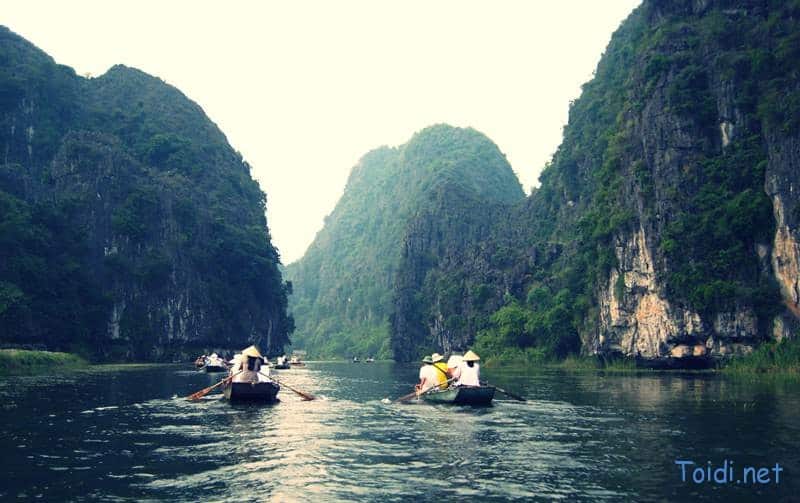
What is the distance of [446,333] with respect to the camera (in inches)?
4343

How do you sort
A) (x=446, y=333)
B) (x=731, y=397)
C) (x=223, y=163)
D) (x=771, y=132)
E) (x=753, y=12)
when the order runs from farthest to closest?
(x=223, y=163) < (x=446, y=333) < (x=753, y=12) < (x=771, y=132) < (x=731, y=397)

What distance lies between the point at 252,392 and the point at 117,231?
64.0 metres

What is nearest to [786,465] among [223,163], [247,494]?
[247,494]

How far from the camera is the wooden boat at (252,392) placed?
83.1 feet

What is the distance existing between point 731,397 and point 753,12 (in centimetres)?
4467

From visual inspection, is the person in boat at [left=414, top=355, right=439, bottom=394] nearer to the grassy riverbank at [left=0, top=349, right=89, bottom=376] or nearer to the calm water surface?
the calm water surface

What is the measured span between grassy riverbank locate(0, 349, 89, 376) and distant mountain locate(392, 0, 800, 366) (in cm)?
4592

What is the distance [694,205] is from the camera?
54.5 metres

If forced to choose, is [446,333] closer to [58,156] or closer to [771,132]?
[58,156]

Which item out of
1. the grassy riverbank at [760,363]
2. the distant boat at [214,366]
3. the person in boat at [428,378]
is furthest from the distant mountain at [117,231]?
the grassy riverbank at [760,363]

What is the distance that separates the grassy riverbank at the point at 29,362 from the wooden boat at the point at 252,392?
80.9 feet

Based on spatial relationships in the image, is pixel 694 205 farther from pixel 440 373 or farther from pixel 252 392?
pixel 252 392

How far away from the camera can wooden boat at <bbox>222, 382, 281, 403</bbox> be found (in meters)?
25.3

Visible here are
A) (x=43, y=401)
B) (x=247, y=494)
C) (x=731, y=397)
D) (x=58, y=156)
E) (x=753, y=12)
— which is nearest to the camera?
(x=247, y=494)
